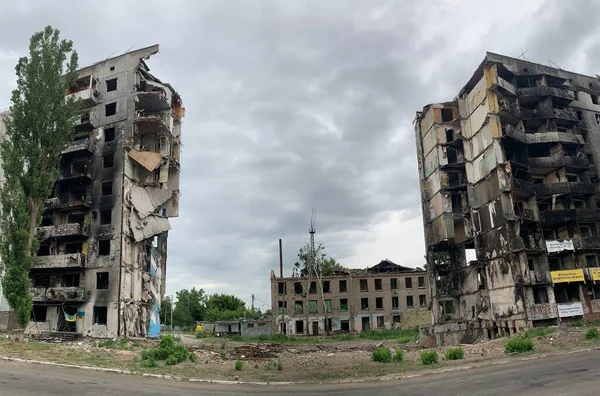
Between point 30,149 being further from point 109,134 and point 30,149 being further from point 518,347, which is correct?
point 518,347

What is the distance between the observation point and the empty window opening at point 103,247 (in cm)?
4353

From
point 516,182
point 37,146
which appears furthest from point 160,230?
point 516,182

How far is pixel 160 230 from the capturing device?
46.5 m

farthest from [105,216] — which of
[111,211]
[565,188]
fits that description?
[565,188]

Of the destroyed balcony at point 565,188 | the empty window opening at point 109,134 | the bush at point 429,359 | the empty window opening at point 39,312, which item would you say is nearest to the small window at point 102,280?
the empty window opening at point 39,312

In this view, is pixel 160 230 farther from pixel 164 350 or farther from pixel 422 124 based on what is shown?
pixel 422 124

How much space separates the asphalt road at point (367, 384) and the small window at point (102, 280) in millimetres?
24533

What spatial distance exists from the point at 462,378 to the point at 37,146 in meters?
31.6

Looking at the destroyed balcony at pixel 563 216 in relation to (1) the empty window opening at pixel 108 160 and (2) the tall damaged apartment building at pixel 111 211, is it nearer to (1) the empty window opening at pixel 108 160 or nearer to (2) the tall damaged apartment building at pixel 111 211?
(2) the tall damaged apartment building at pixel 111 211

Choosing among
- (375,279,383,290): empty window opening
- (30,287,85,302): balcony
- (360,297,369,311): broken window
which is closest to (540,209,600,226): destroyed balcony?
(375,279,383,290): empty window opening

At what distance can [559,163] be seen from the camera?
46.7m

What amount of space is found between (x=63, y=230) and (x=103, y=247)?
4.04m

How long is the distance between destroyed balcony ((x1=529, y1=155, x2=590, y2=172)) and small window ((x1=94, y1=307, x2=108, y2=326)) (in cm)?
4434

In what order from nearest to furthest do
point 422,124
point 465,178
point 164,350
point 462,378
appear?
point 462,378, point 164,350, point 465,178, point 422,124
